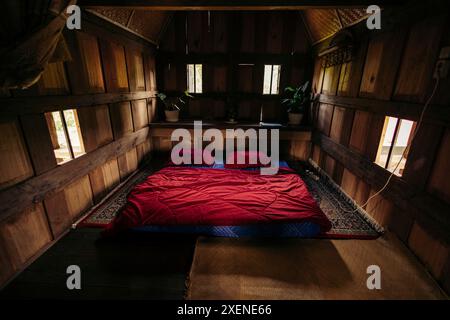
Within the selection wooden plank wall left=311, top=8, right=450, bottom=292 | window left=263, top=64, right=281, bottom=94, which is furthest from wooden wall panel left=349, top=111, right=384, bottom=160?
window left=263, top=64, right=281, bottom=94

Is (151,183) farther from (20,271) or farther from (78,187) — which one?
(20,271)

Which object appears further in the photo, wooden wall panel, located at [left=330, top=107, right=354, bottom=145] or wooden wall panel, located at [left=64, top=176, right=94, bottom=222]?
wooden wall panel, located at [left=330, top=107, right=354, bottom=145]

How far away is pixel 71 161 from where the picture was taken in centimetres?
263

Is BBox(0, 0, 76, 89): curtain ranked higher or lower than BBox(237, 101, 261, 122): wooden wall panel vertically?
higher

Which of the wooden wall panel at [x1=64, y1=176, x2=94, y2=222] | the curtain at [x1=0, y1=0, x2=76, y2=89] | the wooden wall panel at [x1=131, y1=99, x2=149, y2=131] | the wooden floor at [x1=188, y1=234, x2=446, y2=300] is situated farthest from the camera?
the wooden wall panel at [x1=131, y1=99, x2=149, y2=131]

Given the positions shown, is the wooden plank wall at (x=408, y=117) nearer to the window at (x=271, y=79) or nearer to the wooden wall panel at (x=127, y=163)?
the window at (x=271, y=79)

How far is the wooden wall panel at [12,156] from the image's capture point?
6.18 ft

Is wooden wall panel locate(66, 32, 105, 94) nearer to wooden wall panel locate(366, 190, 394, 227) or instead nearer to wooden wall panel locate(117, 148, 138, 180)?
wooden wall panel locate(117, 148, 138, 180)

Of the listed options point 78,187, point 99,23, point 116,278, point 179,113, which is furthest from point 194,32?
point 116,278

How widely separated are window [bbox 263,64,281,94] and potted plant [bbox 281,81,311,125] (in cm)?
36

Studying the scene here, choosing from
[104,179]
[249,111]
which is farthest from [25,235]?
[249,111]

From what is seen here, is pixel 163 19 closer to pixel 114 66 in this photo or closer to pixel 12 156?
pixel 114 66

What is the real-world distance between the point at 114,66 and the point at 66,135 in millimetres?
1527

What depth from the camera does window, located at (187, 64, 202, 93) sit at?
5410 mm
